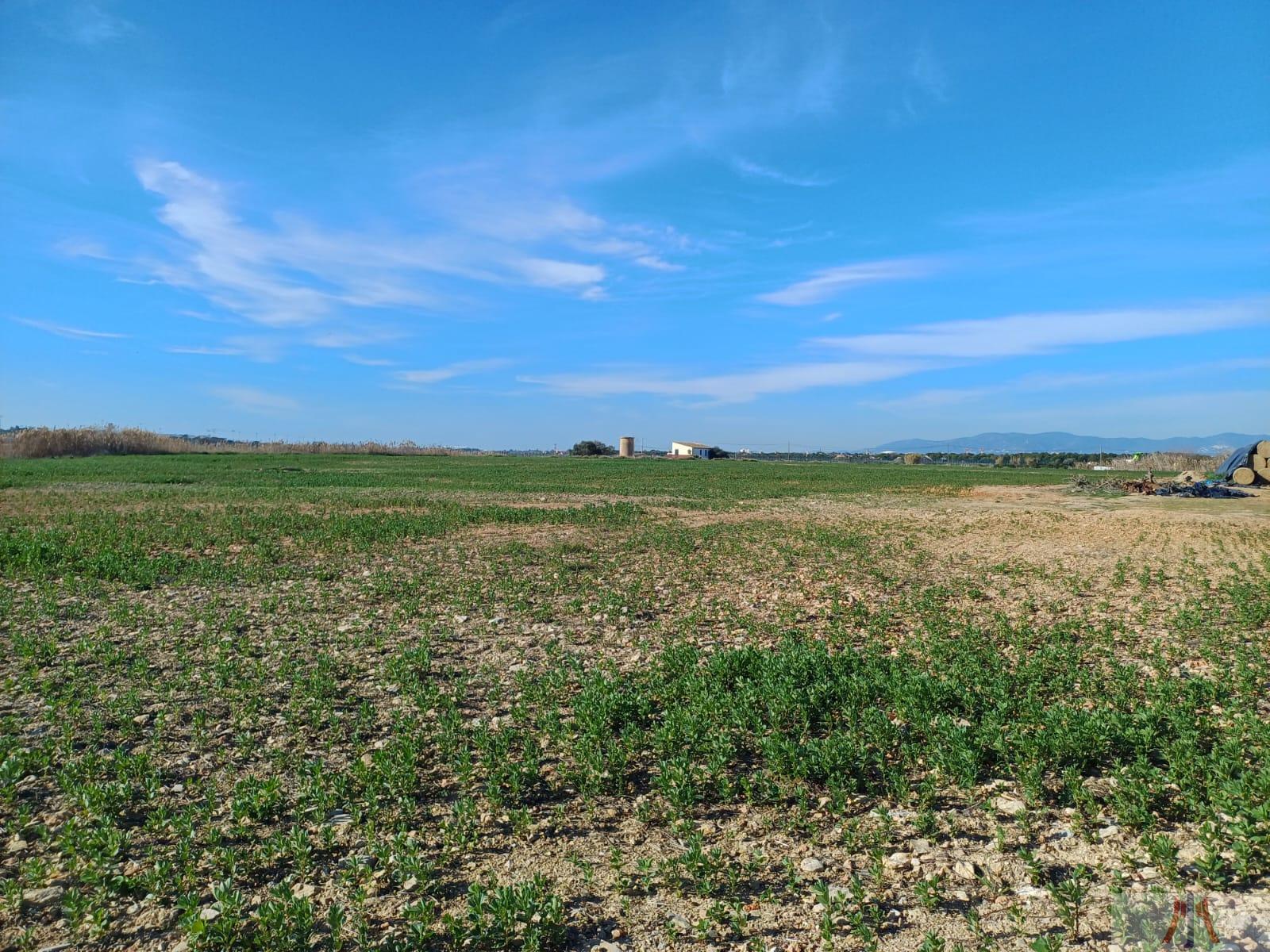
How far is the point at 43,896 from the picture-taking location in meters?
4.17

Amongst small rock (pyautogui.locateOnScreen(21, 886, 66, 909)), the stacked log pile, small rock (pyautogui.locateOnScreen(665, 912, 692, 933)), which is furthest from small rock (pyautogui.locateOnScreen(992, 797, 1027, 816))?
the stacked log pile

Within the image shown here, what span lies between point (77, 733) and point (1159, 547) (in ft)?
71.1

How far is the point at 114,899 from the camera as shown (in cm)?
412

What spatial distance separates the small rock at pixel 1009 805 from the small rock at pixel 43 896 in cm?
Answer: 636

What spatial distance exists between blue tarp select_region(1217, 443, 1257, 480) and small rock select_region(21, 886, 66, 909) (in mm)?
51832

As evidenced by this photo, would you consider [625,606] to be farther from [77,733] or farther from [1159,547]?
[1159,547]

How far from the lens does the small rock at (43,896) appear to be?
4.12 meters

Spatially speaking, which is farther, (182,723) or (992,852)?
(182,723)

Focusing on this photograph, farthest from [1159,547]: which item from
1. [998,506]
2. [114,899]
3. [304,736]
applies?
[114,899]

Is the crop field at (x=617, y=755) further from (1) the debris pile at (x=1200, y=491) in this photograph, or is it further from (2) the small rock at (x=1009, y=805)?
(1) the debris pile at (x=1200, y=491)

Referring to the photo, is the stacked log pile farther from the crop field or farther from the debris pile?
the crop field

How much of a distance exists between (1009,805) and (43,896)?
21.5ft

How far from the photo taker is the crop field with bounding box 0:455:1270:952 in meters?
4.03

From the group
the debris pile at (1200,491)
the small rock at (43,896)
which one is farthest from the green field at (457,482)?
the small rock at (43,896)
